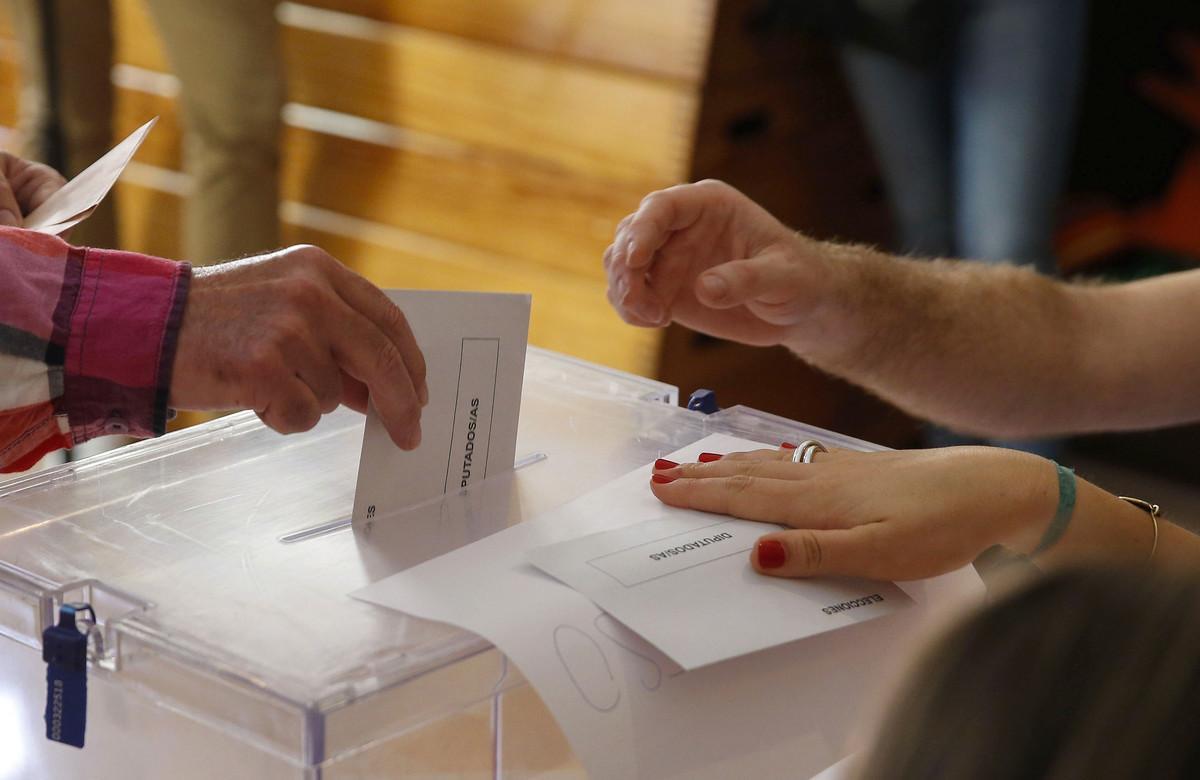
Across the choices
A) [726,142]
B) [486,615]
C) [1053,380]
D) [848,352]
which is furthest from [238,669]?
[726,142]

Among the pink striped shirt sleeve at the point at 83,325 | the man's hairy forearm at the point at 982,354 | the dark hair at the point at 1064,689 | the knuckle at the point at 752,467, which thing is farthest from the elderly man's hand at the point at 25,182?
the dark hair at the point at 1064,689

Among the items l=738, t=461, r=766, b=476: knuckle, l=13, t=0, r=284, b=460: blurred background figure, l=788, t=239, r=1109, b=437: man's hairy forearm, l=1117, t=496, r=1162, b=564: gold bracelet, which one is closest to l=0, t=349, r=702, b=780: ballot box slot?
l=738, t=461, r=766, b=476: knuckle

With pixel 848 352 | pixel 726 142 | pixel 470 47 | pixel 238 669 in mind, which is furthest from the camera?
pixel 470 47

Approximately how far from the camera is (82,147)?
2379 millimetres

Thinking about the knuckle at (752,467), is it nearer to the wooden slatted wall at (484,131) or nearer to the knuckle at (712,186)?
the knuckle at (712,186)

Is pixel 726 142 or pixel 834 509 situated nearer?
pixel 834 509

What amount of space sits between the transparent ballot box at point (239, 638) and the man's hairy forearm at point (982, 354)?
0.54 metres

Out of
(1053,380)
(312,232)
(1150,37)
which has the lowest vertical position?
(312,232)

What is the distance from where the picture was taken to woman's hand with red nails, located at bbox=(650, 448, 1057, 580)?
0.78 metres

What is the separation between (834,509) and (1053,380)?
70 cm

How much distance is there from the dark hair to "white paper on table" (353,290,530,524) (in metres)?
0.55

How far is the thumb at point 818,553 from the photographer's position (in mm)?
767

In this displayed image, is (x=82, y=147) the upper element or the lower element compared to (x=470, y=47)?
lower

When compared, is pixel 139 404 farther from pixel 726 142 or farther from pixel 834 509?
pixel 726 142
